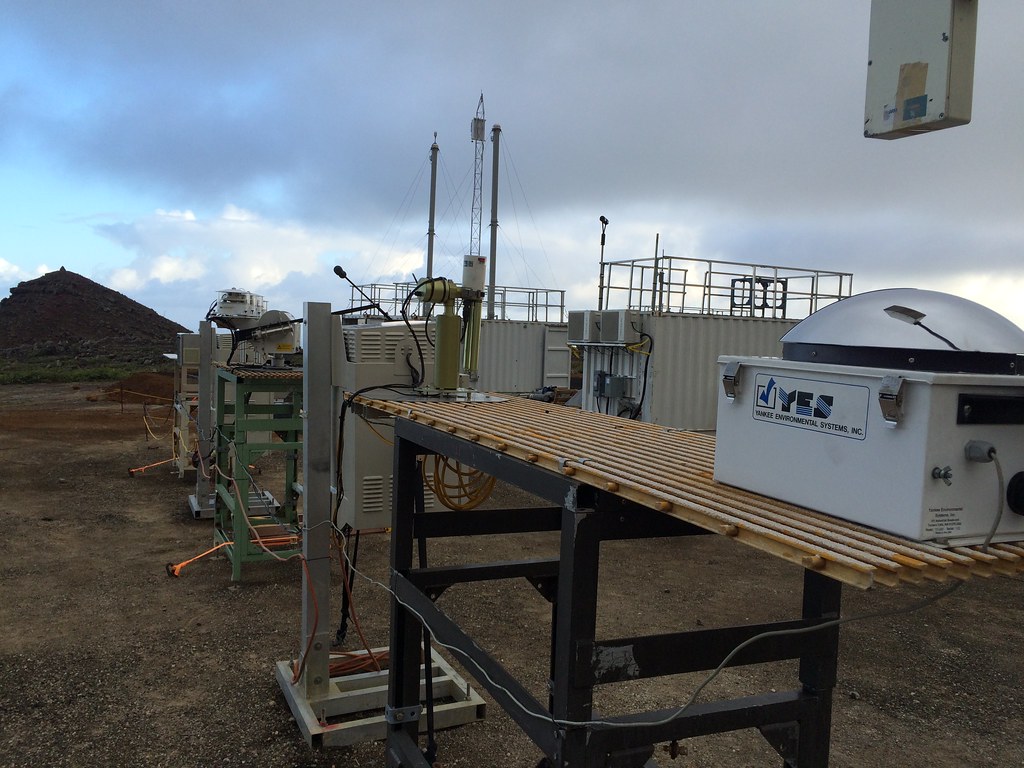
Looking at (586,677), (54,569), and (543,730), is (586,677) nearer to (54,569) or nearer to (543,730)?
(543,730)

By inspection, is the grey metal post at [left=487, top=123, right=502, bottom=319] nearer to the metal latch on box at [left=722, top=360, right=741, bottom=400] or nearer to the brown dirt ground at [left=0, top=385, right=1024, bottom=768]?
the brown dirt ground at [left=0, top=385, right=1024, bottom=768]

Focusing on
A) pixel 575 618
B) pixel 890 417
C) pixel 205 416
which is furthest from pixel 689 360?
pixel 890 417

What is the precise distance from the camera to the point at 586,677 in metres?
2.41

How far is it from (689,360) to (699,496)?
10.7 metres

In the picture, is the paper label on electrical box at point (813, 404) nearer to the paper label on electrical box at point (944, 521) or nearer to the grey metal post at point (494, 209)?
the paper label on electrical box at point (944, 521)

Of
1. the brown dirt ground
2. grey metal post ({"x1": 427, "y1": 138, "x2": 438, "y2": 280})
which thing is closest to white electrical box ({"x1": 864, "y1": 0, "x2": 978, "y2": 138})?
the brown dirt ground

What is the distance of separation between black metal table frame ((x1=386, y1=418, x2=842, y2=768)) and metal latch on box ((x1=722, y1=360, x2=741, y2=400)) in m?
0.45

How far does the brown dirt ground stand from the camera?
180 inches

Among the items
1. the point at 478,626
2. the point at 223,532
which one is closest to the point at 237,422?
the point at 223,532

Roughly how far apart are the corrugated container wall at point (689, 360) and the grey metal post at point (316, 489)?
325 inches

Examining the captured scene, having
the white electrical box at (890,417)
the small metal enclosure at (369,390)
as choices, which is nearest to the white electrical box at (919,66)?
the white electrical box at (890,417)

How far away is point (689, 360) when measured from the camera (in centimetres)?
→ 1262

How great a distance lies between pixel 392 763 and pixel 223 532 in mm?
4832

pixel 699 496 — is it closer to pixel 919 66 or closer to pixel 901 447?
pixel 901 447
